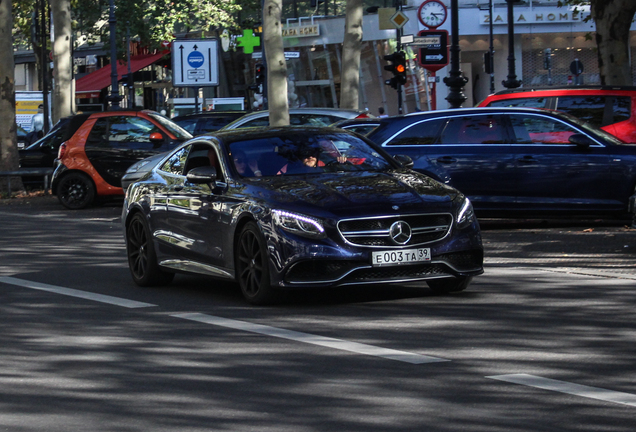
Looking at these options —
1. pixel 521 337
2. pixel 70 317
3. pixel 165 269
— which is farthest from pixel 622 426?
pixel 165 269

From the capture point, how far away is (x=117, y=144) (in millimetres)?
22641

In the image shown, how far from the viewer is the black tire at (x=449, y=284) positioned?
392 inches

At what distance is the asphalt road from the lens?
5656 millimetres

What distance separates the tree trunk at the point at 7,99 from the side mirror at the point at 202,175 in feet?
62.3

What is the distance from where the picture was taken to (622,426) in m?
5.29

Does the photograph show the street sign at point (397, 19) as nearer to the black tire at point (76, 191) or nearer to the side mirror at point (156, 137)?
the side mirror at point (156, 137)

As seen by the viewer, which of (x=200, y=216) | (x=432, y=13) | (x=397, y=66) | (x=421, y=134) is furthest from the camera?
(x=397, y=66)

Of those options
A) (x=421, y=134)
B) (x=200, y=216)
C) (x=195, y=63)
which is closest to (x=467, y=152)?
(x=421, y=134)

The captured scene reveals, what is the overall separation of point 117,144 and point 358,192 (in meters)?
14.0

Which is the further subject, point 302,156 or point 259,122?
point 259,122

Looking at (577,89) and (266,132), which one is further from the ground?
(577,89)

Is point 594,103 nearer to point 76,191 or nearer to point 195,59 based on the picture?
point 76,191

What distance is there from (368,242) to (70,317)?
2329mm

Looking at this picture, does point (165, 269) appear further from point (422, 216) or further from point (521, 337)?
point (521, 337)
